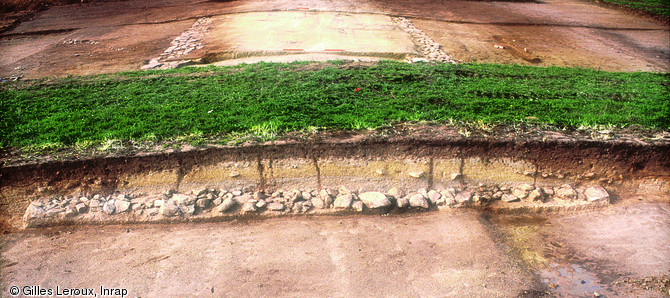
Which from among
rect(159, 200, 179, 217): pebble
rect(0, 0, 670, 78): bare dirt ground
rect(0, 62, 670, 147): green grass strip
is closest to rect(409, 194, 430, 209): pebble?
rect(0, 62, 670, 147): green grass strip

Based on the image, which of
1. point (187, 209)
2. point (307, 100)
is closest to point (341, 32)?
point (307, 100)

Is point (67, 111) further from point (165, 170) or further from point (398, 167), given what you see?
point (398, 167)

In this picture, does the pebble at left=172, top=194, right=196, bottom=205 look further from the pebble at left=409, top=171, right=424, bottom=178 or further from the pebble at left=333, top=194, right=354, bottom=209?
the pebble at left=409, top=171, right=424, bottom=178

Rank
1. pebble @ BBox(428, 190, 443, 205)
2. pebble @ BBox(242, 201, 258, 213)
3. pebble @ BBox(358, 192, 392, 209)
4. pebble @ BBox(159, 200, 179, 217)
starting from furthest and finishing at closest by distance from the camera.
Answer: pebble @ BBox(428, 190, 443, 205) → pebble @ BBox(358, 192, 392, 209) → pebble @ BBox(242, 201, 258, 213) → pebble @ BBox(159, 200, 179, 217)

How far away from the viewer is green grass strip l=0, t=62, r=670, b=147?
5551 millimetres

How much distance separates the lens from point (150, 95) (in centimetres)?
668

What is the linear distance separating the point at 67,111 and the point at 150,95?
113 cm

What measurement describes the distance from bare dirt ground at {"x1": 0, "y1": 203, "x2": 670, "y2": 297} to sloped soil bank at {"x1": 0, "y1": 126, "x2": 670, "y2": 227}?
0.21 meters

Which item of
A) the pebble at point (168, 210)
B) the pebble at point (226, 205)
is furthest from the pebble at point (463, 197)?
the pebble at point (168, 210)

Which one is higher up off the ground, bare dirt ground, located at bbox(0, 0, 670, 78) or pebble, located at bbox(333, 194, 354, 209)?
bare dirt ground, located at bbox(0, 0, 670, 78)

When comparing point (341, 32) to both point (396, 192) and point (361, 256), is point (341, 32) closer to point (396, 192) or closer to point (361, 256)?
point (396, 192)

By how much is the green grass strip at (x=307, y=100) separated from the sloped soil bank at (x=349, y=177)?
462mm

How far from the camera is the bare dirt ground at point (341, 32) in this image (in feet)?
33.5

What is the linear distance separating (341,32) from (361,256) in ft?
28.6
